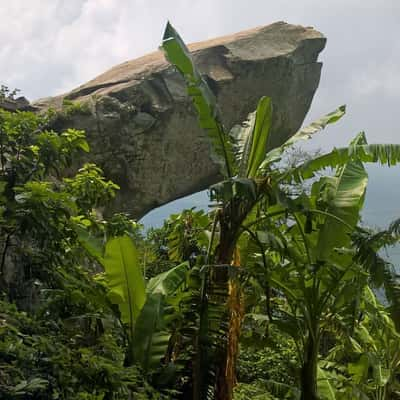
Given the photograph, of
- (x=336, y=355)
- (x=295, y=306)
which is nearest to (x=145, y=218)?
(x=336, y=355)

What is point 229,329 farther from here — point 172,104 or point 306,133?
point 172,104

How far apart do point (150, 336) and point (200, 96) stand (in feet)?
6.35

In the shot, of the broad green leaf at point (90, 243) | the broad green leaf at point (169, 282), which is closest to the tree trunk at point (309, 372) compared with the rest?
the broad green leaf at point (169, 282)

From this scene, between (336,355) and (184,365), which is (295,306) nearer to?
(184,365)

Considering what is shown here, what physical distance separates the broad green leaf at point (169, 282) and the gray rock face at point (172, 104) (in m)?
6.56

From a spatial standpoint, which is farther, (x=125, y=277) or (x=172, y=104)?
(x=172, y=104)

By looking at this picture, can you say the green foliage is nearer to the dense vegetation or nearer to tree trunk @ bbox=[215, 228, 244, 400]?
the dense vegetation

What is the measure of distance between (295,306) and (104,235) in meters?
1.92

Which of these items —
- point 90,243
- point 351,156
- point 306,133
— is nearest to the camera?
point 90,243

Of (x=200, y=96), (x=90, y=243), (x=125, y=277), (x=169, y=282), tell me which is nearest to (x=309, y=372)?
(x=169, y=282)

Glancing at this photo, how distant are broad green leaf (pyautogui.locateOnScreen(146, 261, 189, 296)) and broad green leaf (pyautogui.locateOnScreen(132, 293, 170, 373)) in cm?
18

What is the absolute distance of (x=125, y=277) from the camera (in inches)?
168

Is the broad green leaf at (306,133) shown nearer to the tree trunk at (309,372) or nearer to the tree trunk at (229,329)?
the tree trunk at (229,329)

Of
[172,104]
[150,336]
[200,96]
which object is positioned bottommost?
[150,336]
